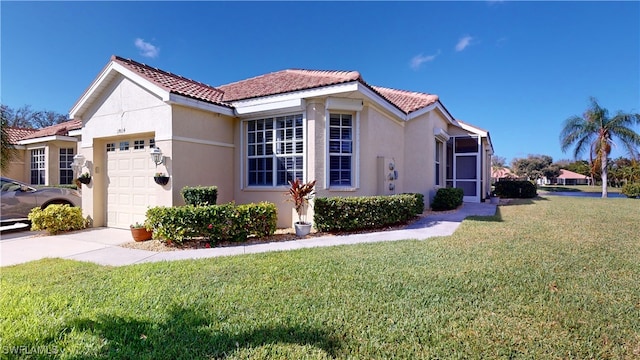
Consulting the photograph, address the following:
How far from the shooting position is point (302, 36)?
52.4 ft

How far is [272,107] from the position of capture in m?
10.0

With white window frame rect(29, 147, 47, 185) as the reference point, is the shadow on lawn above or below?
below

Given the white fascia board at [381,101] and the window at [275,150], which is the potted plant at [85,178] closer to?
the window at [275,150]

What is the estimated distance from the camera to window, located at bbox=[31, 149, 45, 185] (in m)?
17.4

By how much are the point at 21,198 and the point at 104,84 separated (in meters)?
5.33

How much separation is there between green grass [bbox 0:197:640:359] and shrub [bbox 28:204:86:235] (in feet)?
15.3

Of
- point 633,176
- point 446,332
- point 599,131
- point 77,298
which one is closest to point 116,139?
point 77,298

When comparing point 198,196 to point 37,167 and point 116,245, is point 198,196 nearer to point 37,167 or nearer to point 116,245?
point 116,245

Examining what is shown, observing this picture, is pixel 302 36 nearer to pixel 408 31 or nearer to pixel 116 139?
pixel 408 31

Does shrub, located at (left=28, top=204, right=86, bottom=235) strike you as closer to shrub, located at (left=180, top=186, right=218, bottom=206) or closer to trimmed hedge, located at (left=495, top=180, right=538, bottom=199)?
shrub, located at (left=180, top=186, right=218, bottom=206)

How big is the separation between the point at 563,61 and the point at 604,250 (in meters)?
16.5

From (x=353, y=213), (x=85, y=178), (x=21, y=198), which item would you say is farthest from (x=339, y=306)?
(x=21, y=198)

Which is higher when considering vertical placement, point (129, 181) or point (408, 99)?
point (408, 99)

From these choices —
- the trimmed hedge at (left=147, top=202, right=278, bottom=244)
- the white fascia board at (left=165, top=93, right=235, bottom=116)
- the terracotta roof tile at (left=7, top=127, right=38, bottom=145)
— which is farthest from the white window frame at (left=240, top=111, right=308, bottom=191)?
the terracotta roof tile at (left=7, top=127, right=38, bottom=145)
